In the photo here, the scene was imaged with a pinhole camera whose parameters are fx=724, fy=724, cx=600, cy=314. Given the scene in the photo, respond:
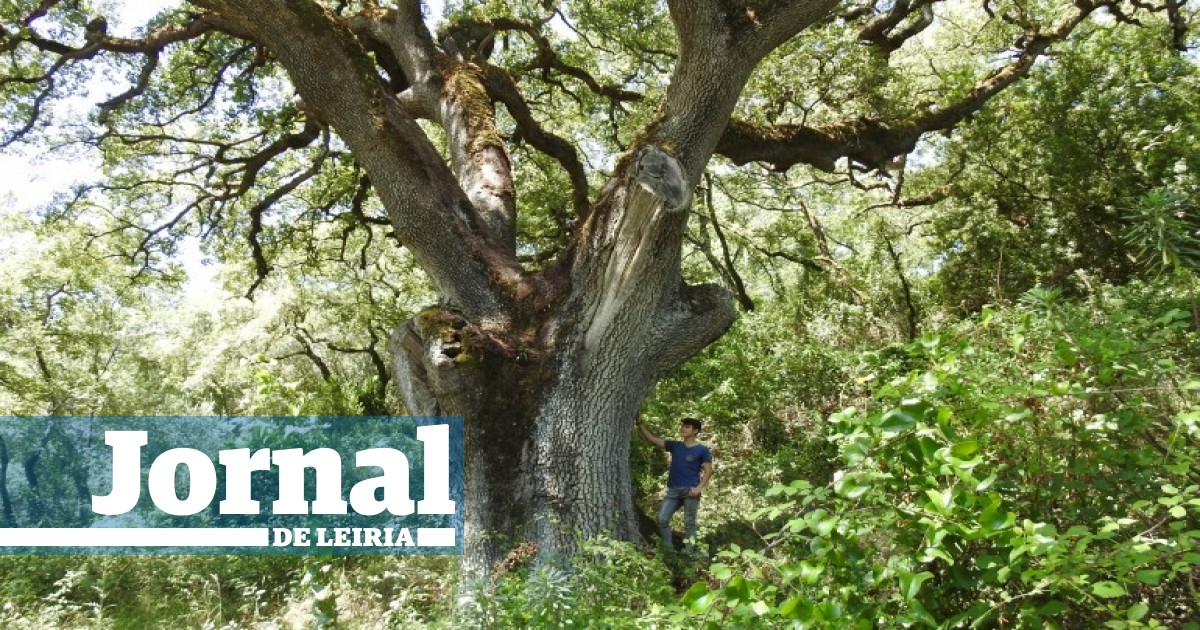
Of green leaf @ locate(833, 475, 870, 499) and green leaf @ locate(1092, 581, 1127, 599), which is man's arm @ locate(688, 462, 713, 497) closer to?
green leaf @ locate(833, 475, 870, 499)

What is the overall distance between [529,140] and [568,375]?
4.15 metres

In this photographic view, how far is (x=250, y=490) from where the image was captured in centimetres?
827

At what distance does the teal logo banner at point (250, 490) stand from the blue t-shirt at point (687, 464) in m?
1.94

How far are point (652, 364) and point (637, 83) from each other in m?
5.45

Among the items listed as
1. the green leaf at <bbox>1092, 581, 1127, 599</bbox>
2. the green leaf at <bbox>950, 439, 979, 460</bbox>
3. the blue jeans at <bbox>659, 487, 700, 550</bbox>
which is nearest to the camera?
the green leaf at <bbox>1092, 581, 1127, 599</bbox>

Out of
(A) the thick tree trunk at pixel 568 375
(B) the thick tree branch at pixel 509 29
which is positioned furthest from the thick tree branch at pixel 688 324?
(B) the thick tree branch at pixel 509 29

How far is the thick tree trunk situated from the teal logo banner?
37cm

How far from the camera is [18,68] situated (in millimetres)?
7512

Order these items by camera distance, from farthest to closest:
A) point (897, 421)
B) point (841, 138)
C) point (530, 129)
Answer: point (530, 129)
point (841, 138)
point (897, 421)

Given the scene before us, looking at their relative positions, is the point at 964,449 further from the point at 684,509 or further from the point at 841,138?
the point at 841,138

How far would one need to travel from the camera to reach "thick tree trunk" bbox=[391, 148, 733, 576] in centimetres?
452

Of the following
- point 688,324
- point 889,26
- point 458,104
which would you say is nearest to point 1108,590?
point 688,324

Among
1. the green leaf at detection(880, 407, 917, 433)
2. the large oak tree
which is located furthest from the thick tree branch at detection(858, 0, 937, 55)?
the green leaf at detection(880, 407, 917, 433)

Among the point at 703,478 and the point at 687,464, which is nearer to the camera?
the point at 703,478
